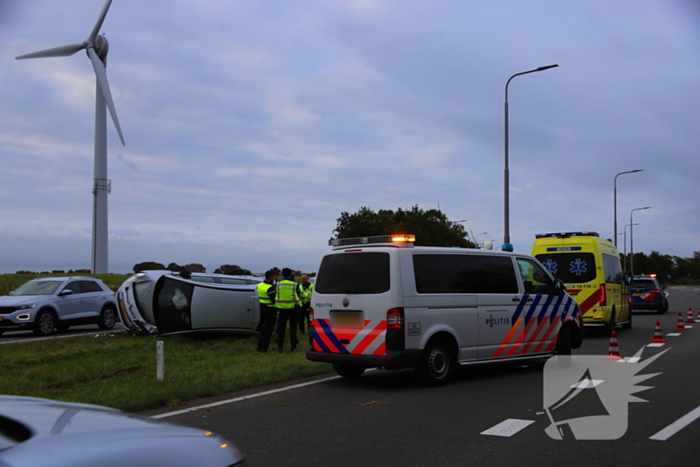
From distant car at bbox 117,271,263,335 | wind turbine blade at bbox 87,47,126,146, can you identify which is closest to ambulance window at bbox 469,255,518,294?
distant car at bbox 117,271,263,335

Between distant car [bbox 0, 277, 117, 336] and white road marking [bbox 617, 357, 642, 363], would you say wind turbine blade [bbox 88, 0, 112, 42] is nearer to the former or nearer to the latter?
distant car [bbox 0, 277, 117, 336]

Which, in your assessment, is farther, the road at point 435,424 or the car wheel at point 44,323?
the car wheel at point 44,323

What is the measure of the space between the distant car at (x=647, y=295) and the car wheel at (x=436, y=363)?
869 inches

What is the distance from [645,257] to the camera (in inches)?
5261

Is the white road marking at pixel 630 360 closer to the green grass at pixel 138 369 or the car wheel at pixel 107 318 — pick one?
the green grass at pixel 138 369

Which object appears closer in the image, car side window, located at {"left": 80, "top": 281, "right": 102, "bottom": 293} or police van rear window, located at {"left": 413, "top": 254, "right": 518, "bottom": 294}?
police van rear window, located at {"left": 413, "top": 254, "right": 518, "bottom": 294}

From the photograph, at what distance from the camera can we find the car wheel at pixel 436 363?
931 cm

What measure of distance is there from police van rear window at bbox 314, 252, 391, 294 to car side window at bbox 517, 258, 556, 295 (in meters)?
3.04

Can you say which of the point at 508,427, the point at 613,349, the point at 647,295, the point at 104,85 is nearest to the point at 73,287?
the point at 613,349

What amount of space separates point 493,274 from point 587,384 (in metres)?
2.21

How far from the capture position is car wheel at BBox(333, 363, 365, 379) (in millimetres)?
10336

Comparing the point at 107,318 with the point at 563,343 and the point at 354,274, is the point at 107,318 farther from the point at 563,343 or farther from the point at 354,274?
the point at 563,343

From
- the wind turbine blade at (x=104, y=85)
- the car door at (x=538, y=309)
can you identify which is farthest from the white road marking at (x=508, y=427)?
the wind turbine blade at (x=104, y=85)

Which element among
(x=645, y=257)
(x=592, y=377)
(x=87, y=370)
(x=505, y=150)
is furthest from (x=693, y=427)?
(x=645, y=257)
